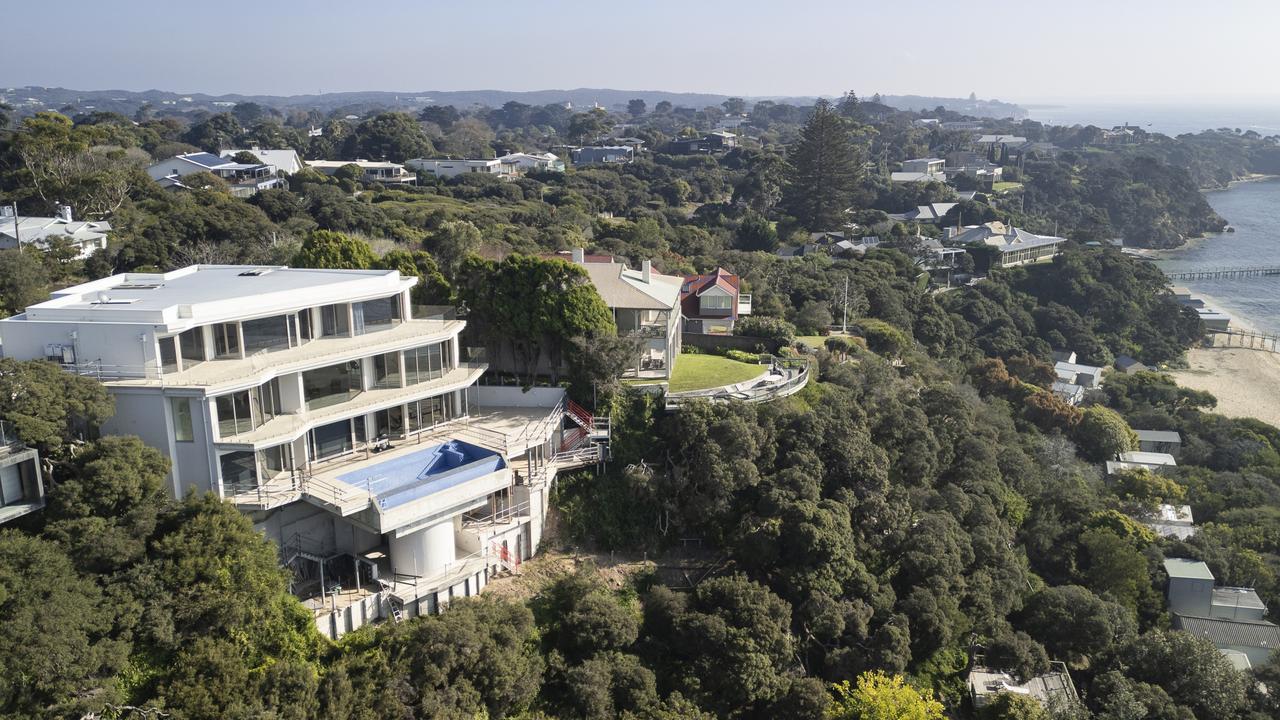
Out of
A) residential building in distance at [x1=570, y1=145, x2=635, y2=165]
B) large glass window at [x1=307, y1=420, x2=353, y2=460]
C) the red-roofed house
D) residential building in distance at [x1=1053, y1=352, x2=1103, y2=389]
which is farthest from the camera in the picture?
residential building in distance at [x1=570, y1=145, x2=635, y2=165]

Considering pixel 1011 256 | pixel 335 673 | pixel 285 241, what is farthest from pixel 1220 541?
pixel 1011 256

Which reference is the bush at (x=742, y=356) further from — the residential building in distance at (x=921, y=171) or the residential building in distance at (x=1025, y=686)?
the residential building in distance at (x=921, y=171)

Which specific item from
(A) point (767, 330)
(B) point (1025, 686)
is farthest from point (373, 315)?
(B) point (1025, 686)

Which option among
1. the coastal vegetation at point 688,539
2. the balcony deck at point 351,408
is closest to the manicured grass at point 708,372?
the coastal vegetation at point 688,539

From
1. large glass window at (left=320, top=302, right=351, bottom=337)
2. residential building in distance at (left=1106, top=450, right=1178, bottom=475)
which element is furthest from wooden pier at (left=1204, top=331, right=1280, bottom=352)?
large glass window at (left=320, top=302, right=351, bottom=337)

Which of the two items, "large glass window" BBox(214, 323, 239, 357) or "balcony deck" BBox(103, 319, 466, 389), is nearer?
"balcony deck" BBox(103, 319, 466, 389)

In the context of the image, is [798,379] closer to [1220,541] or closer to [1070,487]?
[1070,487]

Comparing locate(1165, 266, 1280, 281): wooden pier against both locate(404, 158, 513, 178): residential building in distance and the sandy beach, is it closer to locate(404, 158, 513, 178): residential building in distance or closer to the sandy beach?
the sandy beach
